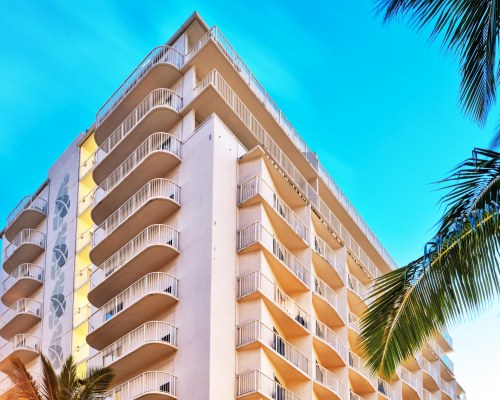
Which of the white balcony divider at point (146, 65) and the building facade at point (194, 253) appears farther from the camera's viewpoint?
the white balcony divider at point (146, 65)

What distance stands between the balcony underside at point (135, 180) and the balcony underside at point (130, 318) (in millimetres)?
7656

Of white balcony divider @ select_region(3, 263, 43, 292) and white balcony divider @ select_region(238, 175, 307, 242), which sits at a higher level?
white balcony divider @ select_region(3, 263, 43, 292)

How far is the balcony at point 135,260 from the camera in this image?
40.0 m

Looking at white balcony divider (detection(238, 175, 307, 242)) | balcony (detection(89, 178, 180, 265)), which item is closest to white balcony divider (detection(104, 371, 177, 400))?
balcony (detection(89, 178, 180, 265))

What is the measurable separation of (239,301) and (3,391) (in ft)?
72.0

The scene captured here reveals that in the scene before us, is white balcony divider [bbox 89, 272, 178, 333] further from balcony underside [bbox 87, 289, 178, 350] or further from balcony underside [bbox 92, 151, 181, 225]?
balcony underside [bbox 92, 151, 181, 225]

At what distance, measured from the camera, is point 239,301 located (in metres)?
39.1

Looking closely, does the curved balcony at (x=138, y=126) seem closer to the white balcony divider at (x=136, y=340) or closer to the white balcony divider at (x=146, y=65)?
the white balcony divider at (x=146, y=65)

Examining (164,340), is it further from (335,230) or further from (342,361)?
(335,230)

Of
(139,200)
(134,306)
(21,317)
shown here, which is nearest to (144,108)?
(139,200)

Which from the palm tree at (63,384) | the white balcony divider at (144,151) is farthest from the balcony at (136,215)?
the palm tree at (63,384)

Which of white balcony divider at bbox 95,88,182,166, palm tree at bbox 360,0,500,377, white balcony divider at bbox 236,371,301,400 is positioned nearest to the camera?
palm tree at bbox 360,0,500,377

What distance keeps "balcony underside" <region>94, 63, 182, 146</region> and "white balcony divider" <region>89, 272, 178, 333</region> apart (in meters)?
11.4

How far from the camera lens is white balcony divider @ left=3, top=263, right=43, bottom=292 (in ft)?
178
